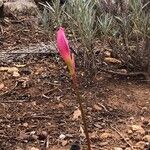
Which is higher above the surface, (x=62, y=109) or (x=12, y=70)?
(x=12, y=70)

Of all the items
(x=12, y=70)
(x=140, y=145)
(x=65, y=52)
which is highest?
(x=65, y=52)

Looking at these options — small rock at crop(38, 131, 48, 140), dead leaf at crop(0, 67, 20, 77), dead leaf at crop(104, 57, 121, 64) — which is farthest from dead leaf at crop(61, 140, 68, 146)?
dead leaf at crop(104, 57, 121, 64)

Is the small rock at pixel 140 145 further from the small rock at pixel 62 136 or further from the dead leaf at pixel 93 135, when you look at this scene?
the small rock at pixel 62 136

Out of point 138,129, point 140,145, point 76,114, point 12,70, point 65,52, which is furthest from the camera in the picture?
point 12,70

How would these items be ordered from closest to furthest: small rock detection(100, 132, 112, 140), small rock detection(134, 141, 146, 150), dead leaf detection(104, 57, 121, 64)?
small rock detection(134, 141, 146, 150)
small rock detection(100, 132, 112, 140)
dead leaf detection(104, 57, 121, 64)

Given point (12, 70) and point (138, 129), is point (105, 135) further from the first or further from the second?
point (12, 70)

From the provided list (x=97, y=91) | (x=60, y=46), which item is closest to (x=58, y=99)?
(x=97, y=91)

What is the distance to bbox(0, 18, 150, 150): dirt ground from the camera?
9.36 feet

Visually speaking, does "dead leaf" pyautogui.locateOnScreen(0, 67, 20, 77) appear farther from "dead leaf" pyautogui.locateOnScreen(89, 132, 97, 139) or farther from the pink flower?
the pink flower

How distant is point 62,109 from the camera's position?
3184 millimetres

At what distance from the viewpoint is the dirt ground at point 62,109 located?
112 inches

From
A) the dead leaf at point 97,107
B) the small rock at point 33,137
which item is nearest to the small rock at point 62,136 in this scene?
the small rock at point 33,137

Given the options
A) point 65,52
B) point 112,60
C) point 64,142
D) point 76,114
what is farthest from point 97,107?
point 65,52

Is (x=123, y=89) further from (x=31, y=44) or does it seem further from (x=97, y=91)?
(x=31, y=44)
